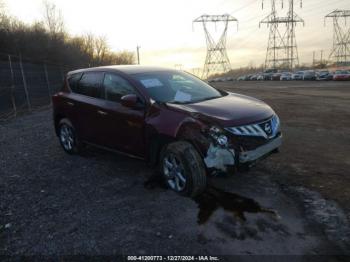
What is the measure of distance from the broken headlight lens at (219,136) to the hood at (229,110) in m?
0.08

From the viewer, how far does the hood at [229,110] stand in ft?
14.3

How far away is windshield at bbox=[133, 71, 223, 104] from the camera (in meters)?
5.11

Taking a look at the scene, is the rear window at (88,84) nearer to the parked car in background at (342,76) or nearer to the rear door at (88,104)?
the rear door at (88,104)

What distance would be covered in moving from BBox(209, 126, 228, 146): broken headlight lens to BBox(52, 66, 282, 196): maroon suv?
0.01 m

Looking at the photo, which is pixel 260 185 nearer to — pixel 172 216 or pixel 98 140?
pixel 172 216

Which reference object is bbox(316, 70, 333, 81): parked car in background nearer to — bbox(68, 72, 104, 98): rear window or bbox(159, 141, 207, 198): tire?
bbox(68, 72, 104, 98): rear window

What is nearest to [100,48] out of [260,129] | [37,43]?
[37,43]

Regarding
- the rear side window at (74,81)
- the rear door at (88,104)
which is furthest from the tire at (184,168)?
the rear side window at (74,81)

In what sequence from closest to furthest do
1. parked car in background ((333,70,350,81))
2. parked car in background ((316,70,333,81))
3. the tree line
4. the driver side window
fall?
the driver side window
the tree line
parked car in background ((333,70,350,81))
parked car in background ((316,70,333,81))

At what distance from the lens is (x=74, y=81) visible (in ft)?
22.2

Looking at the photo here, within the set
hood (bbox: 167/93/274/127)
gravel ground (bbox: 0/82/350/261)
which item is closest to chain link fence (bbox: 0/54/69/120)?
gravel ground (bbox: 0/82/350/261)

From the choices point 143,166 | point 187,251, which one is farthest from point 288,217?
point 143,166

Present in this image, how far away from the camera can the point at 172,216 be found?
4.12 metres

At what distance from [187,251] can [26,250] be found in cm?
158
